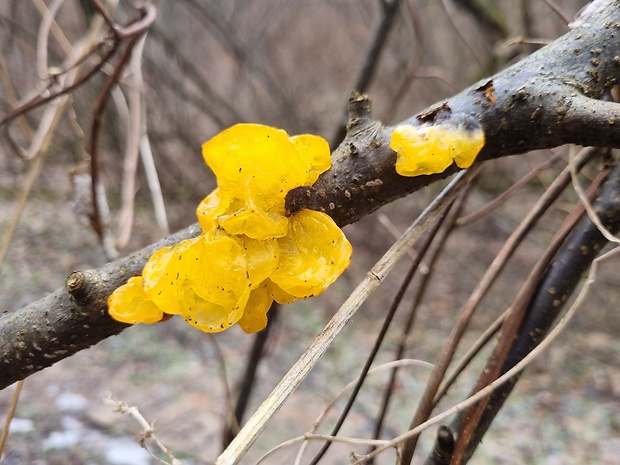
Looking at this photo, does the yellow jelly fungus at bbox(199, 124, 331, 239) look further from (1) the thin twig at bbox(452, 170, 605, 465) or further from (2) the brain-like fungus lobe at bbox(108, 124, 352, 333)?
(1) the thin twig at bbox(452, 170, 605, 465)

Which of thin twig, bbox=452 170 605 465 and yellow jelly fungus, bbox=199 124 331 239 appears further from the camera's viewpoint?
thin twig, bbox=452 170 605 465

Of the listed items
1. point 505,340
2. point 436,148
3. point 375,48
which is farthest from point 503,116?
point 375,48

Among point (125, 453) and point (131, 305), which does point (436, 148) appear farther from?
point (125, 453)

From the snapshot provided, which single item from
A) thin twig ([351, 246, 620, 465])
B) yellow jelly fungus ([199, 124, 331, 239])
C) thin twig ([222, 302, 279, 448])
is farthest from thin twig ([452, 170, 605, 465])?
thin twig ([222, 302, 279, 448])

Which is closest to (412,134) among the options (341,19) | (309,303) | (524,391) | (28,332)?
(28,332)

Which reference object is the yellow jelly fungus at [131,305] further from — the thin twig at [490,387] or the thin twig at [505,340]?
the thin twig at [505,340]

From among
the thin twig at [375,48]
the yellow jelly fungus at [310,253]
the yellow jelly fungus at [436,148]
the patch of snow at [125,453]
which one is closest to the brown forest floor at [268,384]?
the patch of snow at [125,453]

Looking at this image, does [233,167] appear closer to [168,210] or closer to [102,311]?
[102,311]
